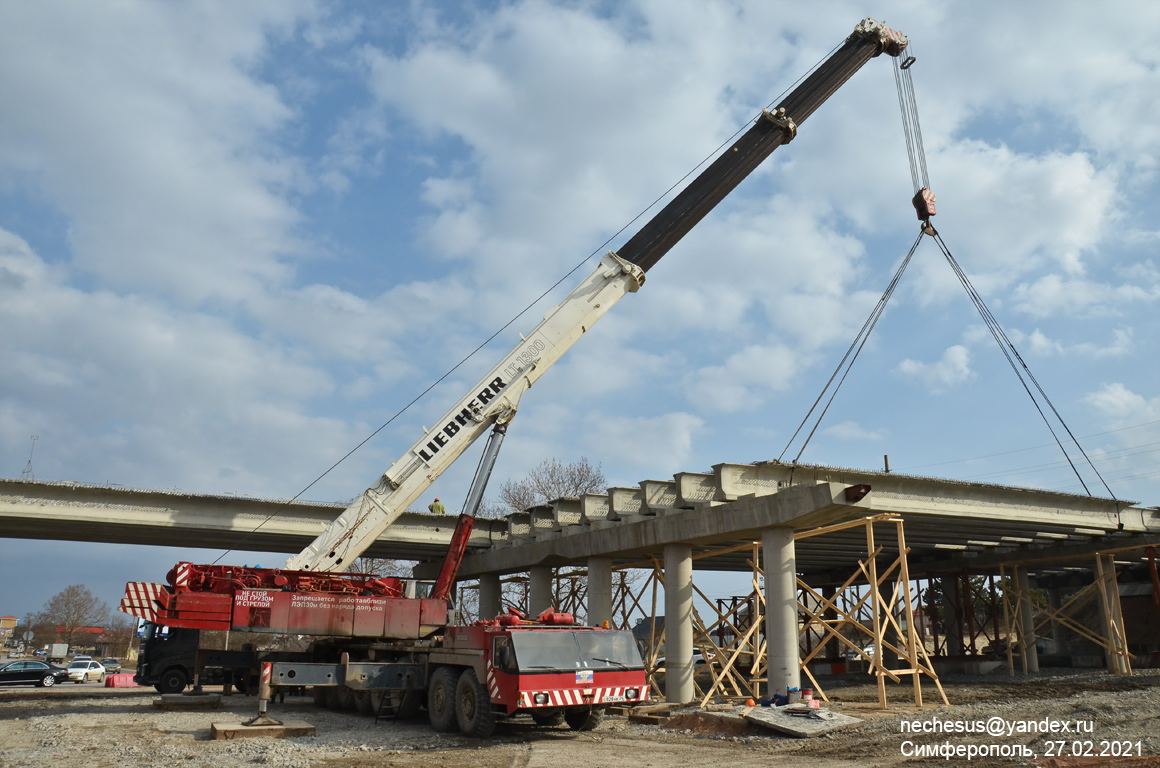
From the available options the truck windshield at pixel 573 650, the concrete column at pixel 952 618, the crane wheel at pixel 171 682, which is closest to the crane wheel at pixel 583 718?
the truck windshield at pixel 573 650

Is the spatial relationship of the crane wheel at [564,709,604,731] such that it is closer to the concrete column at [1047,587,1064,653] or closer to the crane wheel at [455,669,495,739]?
the crane wheel at [455,669,495,739]

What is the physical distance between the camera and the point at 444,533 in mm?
30609

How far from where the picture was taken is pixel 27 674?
30.3 metres

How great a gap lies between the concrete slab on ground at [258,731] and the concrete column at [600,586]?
10.6 meters

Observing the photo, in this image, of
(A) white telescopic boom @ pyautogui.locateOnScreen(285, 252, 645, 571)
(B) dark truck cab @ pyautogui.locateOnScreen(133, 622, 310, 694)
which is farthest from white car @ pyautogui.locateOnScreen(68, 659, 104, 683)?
(A) white telescopic boom @ pyautogui.locateOnScreen(285, 252, 645, 571)

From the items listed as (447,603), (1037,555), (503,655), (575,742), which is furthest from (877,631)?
(1037,555)

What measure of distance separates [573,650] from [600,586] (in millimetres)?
10350

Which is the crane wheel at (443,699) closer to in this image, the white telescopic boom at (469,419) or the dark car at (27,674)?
the white telescopic boom at (469,419)

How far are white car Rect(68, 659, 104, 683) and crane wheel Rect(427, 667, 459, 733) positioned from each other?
28267 millimetres

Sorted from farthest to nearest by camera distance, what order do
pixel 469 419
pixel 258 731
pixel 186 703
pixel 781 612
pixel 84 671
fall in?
1. pixel 84 671
2. pixel 469 419
3. pixel 186 703
4. pixel 781 612
5. pixel 258 731

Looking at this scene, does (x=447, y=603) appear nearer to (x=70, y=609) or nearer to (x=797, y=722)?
(x=797, y=722)

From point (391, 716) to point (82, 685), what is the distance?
25133 millimetres

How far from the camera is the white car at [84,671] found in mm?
34750

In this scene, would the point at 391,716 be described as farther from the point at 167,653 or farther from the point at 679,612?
the point at 167,653
